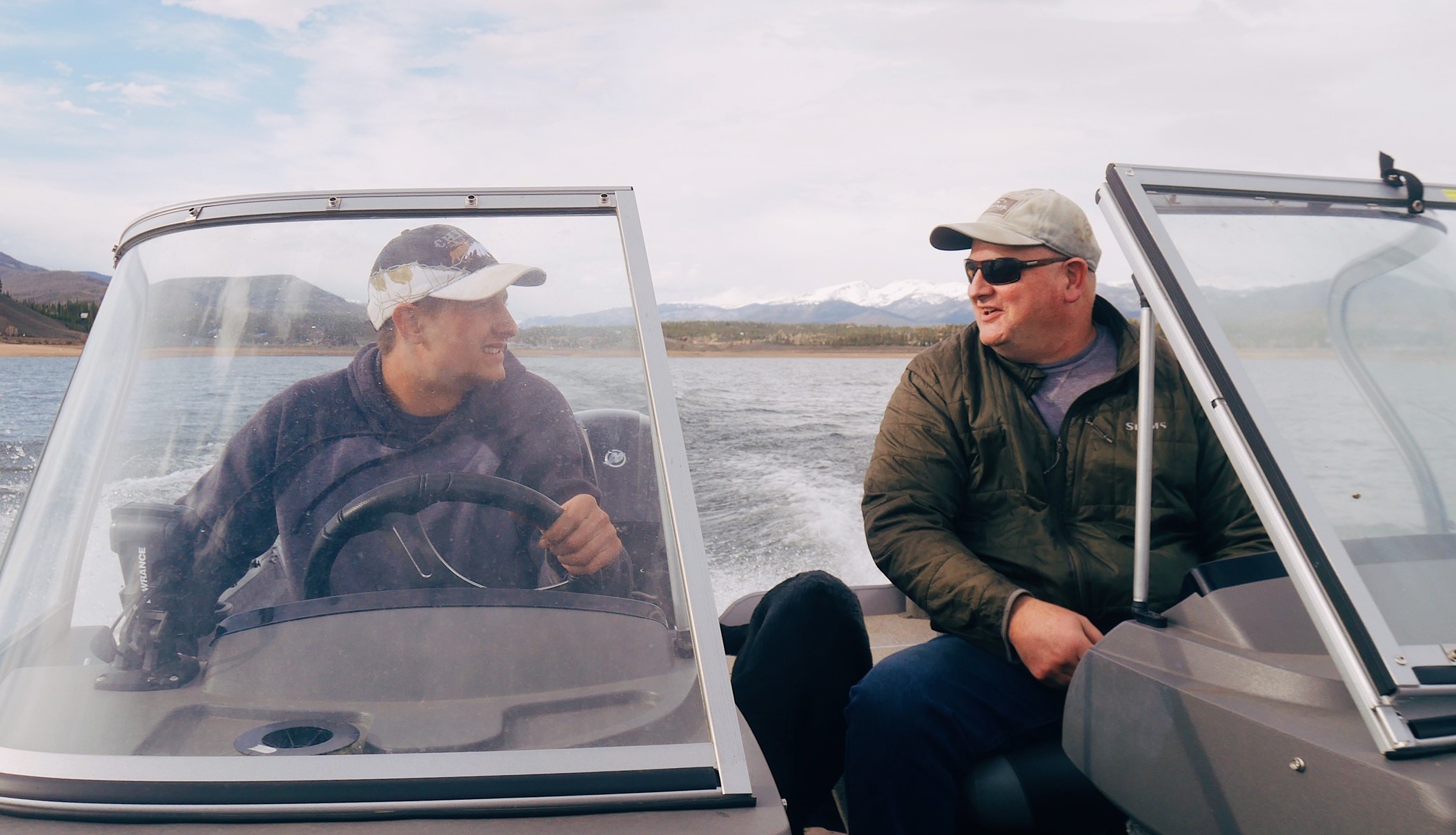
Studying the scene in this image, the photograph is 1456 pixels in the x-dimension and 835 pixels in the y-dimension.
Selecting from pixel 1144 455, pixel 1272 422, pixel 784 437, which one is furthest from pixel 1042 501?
pixel 784 437

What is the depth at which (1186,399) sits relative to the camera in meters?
1.79

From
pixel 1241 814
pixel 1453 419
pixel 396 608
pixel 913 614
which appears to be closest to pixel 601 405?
pixel 396 608

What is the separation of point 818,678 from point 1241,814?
28.4 inches

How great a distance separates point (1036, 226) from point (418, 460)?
49.0 inches

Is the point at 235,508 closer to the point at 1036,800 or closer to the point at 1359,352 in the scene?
the point at 1036,800

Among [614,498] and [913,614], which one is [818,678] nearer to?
[614,498]

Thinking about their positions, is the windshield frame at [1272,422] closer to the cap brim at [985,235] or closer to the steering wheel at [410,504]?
the cap brim at [985,235]

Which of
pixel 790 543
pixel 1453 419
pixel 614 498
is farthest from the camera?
pixel 790 543

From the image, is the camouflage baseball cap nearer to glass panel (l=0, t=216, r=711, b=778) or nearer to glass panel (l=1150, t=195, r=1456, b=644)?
glass panel (l=0, t=216, r=711, b=778)

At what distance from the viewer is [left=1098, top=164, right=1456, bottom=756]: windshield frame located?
98 centimetres

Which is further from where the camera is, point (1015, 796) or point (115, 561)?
point (1015, 796)

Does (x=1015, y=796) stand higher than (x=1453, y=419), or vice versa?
(x=1453, y=419)

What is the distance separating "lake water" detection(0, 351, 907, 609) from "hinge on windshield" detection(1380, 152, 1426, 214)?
171cm

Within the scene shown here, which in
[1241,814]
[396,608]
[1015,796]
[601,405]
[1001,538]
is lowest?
[1015,796]
